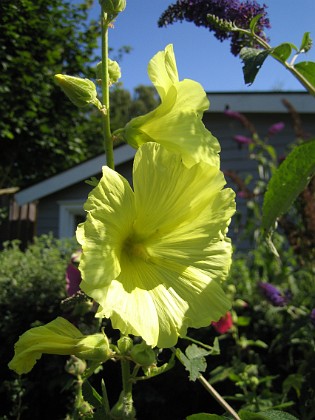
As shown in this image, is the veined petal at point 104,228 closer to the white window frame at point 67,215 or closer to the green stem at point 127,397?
the green stem at point 127,397

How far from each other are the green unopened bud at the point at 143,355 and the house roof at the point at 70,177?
245 inches

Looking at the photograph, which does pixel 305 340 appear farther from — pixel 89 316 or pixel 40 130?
pixel 40 130

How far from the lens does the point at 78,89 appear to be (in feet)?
2.94

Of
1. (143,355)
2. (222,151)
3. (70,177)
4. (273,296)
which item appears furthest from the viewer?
(70,177)

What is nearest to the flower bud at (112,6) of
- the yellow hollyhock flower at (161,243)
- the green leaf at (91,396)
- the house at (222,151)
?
the yellow hollyhock flower at (161,243)

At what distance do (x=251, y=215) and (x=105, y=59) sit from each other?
3925mm

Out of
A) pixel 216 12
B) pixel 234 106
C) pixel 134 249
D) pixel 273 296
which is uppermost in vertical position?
pixel 234 106

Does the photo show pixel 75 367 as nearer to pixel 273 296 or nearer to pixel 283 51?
pixel 283 51

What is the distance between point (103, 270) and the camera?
75 cm

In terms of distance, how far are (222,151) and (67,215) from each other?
267 centimetres

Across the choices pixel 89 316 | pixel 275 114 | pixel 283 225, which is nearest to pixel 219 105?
pixel 275 114

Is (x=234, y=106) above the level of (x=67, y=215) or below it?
above

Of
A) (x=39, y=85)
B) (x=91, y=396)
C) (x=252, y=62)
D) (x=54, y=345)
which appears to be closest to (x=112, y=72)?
(x=252, y=62)

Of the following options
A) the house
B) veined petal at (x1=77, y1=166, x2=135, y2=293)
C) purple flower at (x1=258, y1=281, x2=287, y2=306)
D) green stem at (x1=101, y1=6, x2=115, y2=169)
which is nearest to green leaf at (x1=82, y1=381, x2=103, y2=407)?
veined petal at (x1=77, y1=166, x2=135, y2=293)
